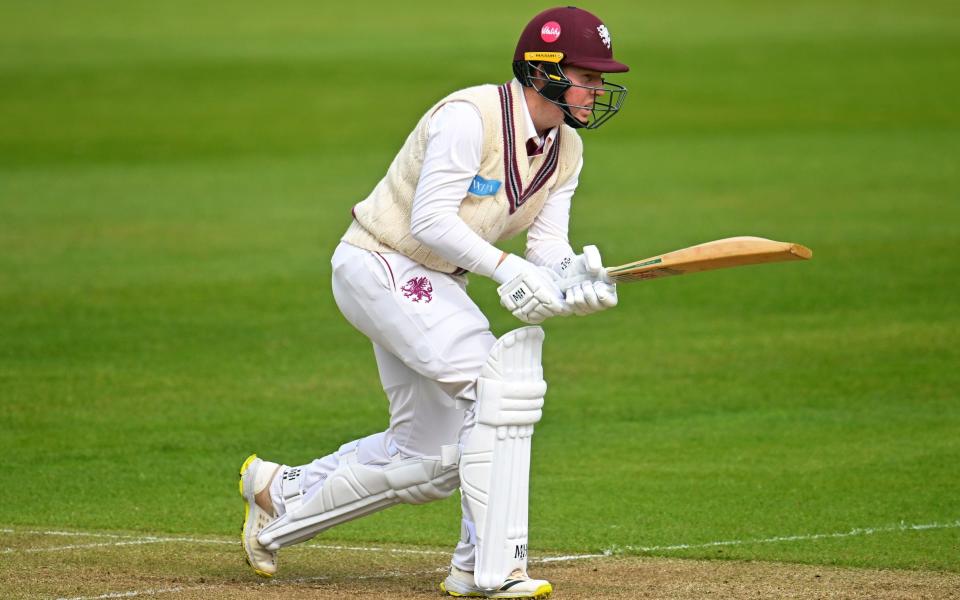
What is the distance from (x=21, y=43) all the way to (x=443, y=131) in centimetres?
3020

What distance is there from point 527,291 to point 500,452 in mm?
566

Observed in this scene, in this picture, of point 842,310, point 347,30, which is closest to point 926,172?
point 842,310

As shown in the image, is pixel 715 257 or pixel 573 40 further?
pixel 573 40

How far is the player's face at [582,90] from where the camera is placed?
5664mm

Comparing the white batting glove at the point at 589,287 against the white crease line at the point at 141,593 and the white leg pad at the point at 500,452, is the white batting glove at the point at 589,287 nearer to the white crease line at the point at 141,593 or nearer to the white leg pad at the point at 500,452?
the white leg pad at the point at 500,452

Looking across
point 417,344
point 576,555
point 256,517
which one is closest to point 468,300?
point 417,344

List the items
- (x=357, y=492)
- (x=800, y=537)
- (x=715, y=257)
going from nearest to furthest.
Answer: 1. (x=715, y=257)
2. (x=357, y=492)
3. (x=800, y=537)

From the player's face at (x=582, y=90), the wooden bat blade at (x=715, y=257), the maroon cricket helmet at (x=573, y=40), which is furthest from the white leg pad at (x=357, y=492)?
the maroon cricket helmet at (x=573, y=40)

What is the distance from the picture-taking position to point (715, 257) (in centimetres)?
532

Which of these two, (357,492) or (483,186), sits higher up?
(483,186)

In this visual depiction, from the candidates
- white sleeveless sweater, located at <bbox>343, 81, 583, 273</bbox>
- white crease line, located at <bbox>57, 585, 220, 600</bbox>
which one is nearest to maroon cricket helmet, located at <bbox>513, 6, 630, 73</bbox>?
white sleeveless sweater, located at <bbox>343, 81, 583, 273</bbox>

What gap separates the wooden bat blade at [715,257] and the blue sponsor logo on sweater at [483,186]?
52cm

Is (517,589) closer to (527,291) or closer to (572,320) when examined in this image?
(527,291)

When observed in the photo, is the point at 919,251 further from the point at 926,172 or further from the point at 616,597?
the point at 616,597
